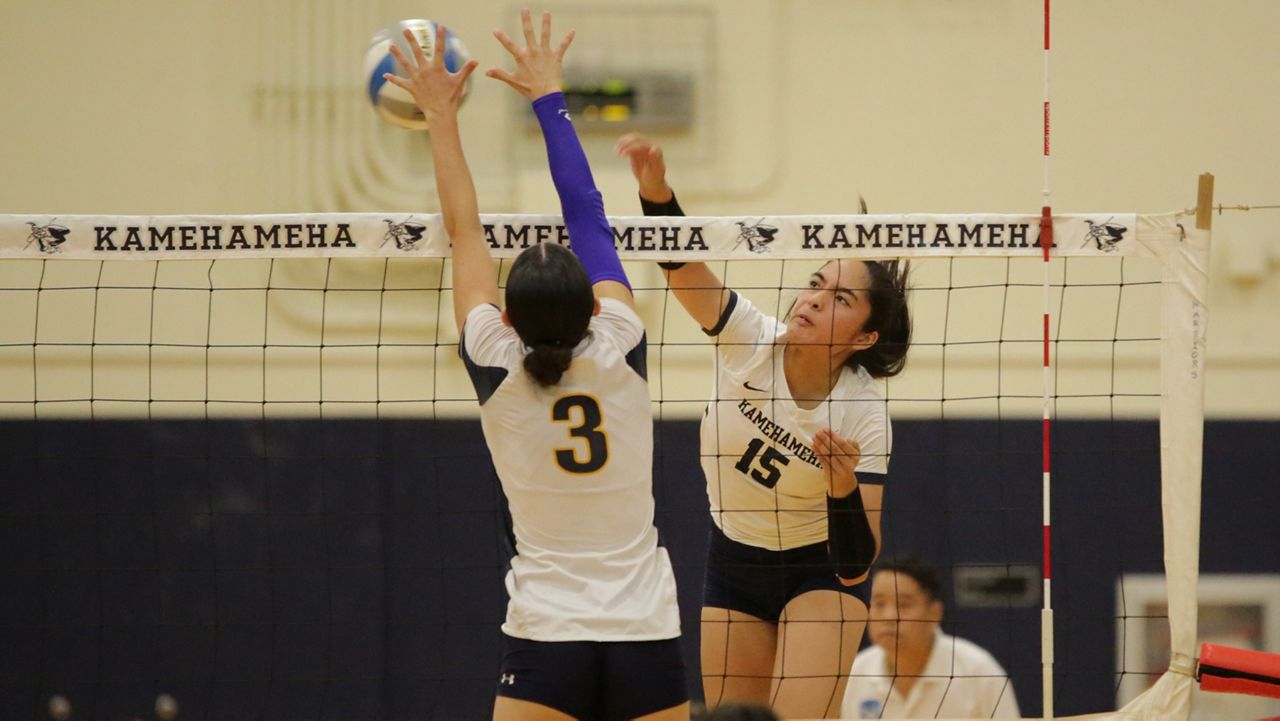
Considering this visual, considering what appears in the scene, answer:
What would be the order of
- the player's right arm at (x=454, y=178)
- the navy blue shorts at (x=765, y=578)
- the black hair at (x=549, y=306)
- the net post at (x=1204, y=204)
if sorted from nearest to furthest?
the black hair at (x=549, y=306) < the player's right arm at (x=454, y=178) < the net post at (x=1204, y=204) < the navy blue shorts at (x=765, y=578)

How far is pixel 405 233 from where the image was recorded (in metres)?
4.09

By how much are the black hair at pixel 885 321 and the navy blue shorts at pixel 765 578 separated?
2.05ft

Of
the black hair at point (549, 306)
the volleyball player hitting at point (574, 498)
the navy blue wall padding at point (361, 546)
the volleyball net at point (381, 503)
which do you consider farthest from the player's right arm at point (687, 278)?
the navy blue wall padding at point (361, 546)

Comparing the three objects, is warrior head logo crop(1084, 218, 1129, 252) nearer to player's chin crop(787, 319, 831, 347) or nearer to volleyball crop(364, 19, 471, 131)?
player's chin crop(787, 319, 831, 347)

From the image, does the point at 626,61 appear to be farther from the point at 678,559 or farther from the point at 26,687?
the point at 26,687

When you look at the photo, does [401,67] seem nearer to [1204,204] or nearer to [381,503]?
[1204,204]

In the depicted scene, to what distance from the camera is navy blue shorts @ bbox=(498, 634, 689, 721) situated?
9.85 ft

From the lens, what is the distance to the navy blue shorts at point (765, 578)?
439 centimetres

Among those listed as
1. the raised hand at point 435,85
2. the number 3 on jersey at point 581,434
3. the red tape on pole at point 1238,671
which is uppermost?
the raised hand at point 435,85

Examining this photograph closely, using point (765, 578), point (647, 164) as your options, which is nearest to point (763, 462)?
point (765, 578)

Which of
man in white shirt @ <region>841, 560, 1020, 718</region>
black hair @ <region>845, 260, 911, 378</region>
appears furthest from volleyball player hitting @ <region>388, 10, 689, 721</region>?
man in white shirt @ <region>841, 560, 1020, 718</region>

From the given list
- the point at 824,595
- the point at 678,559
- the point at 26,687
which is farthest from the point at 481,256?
the point at 26,687

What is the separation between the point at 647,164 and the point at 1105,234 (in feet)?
4.68

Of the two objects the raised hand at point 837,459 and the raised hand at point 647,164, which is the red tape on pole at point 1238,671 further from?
the raised hand at point 647,164
